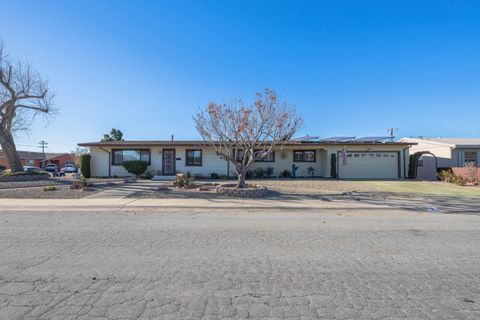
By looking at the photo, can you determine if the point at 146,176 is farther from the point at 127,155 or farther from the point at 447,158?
the point at 447,158

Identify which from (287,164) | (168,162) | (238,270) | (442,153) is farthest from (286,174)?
(238,270)

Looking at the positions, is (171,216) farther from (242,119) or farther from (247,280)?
(242,119)

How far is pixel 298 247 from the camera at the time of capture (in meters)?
5.11

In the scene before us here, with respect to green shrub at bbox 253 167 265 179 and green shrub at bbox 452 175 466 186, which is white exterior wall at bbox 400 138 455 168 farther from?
green shrub at bbox 253 167 265 179

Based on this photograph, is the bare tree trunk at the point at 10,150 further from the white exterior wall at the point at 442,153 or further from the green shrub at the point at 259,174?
the white exterior wall at the point at 442,153

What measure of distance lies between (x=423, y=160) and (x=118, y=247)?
27.9m

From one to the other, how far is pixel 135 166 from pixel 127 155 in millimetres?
2372

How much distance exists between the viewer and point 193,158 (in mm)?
23250

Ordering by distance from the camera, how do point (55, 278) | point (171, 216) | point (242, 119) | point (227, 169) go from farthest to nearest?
point (227, 169) → point (242, 119) → point (171, 216) → point (55, 278)

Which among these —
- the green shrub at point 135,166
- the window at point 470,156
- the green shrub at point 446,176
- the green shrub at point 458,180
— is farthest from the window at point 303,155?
the window at point 470,156

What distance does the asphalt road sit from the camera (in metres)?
2.90

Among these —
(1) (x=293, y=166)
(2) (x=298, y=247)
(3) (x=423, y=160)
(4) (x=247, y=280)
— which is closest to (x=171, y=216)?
(2) (x=298, y=247)

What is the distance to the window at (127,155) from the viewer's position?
76.6 ft

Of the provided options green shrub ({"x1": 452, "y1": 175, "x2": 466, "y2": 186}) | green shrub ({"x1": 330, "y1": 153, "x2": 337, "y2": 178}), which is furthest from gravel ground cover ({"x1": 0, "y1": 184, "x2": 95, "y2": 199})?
green shrub ({"x1": 452, "y1": 175, "x2": 466, "y2": 186})
